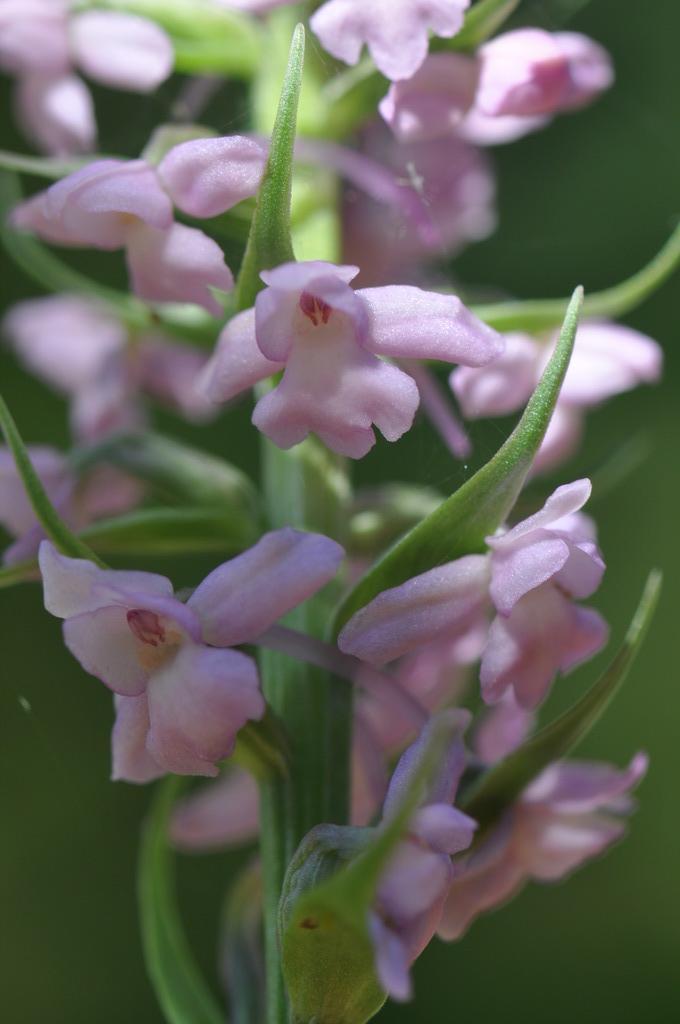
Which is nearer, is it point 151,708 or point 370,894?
point 370,894

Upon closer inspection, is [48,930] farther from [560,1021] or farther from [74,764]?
[560,1021]

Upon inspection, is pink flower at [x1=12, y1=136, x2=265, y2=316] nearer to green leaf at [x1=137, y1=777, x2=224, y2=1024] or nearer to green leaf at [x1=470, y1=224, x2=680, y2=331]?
green leaf at [x1=470, y1=224, x2=680, y2=331]

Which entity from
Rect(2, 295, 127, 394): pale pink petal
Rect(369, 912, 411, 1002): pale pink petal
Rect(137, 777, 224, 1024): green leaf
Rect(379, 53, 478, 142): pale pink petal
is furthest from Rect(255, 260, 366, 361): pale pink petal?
Rect(2, 295, 127, 394): pale pink petal

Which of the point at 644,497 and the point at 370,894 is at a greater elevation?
the point at 370,894

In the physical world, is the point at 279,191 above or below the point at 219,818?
above

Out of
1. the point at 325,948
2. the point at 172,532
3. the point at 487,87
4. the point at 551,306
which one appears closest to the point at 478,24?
the point at 487,87

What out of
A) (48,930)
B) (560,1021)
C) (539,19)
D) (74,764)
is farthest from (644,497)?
(539,19)

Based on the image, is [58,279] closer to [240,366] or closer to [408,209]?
[408,209]
